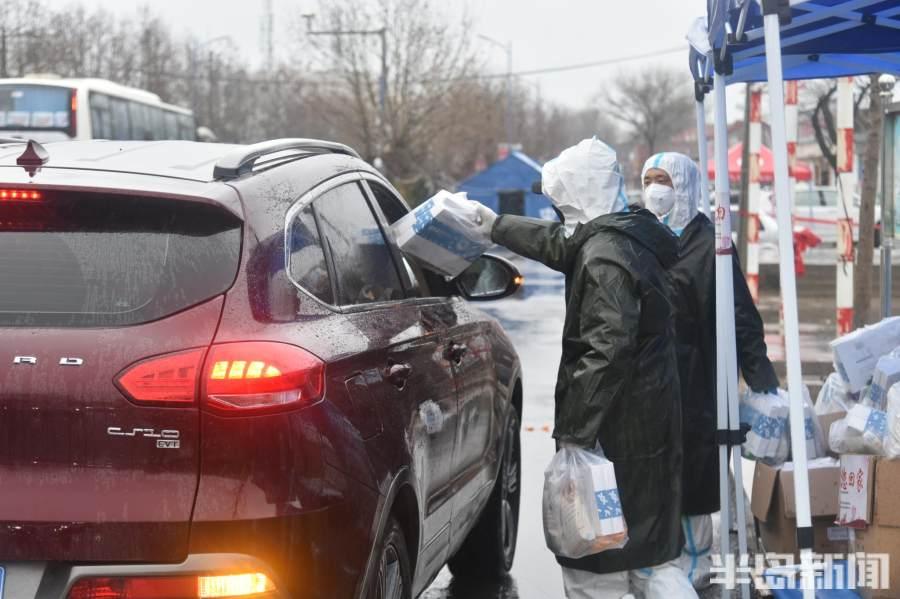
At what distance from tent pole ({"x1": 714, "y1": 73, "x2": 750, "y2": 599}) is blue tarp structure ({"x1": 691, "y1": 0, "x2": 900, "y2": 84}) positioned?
0.81 ft

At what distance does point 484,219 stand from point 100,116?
19.7m

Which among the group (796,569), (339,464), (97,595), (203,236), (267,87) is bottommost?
(796,569)

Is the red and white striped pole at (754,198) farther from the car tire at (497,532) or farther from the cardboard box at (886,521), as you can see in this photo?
the cardboard box at (886,521)

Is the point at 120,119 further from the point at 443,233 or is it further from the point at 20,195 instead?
the point at 20,195

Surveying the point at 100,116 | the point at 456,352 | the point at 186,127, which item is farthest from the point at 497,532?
the point at 186,127

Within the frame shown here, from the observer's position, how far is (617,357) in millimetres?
4172

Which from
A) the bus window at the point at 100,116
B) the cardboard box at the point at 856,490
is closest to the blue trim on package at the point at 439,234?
the cardboard box at the point at 856,490

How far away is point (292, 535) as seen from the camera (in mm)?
3154

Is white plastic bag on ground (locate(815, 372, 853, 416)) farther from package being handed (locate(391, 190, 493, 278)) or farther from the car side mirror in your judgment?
package being handed (locate(391, 190, 493, 278))

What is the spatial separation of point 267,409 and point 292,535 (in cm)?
31

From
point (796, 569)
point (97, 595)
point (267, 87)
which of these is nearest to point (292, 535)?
point (97, 595)

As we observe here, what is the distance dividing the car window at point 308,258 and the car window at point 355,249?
7cm

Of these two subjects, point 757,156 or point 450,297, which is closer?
point 450,297

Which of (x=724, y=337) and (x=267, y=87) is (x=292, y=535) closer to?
(x=724, y=337)
